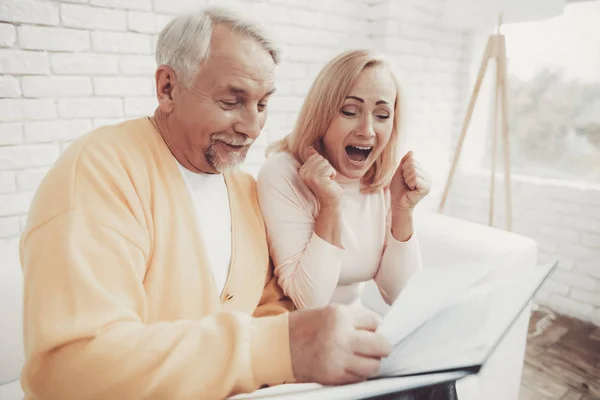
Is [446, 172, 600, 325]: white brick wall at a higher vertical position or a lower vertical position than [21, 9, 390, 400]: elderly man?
lower

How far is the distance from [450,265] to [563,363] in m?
1.18

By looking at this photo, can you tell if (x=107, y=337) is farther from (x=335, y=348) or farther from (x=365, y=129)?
(x=365, y=129)

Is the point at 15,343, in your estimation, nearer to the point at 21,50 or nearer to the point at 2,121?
the point at 2,121

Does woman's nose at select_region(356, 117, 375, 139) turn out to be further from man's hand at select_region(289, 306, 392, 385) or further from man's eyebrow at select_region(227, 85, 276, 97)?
man's hand at select_region(289, 306, 392, 385)

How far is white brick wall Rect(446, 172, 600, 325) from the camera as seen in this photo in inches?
95.9

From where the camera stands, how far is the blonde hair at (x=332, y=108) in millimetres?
1216

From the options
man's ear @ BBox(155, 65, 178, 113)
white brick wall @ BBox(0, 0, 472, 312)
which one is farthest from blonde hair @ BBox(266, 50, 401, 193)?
man's ear @ BBox(155, 65, 178, 113)

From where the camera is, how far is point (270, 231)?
1.15 meters

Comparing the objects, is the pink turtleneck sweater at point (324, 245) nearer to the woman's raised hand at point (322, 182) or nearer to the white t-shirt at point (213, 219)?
the woman's raised hand at point (322, 182)

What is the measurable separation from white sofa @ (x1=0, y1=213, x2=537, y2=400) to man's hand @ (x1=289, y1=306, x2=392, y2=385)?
0.55 m

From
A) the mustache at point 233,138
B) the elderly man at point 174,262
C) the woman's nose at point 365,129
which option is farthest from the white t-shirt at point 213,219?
the woman's nose at point 365,129

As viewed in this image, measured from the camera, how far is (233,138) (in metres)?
0.93

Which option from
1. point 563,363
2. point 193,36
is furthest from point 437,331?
point 563,363

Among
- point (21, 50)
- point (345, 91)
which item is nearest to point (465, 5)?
point (345, 91)
